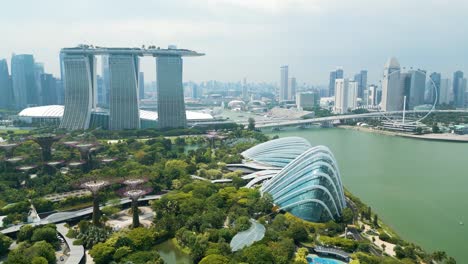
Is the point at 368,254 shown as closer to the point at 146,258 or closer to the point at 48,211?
the point at 146,258

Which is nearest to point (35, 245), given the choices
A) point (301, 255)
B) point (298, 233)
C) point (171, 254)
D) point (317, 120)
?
point (171, 254)

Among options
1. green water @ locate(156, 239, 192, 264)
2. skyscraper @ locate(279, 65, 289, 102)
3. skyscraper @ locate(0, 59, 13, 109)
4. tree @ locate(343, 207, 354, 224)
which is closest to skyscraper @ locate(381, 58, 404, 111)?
skyscraper @ locate(279, 65, 289, 102)

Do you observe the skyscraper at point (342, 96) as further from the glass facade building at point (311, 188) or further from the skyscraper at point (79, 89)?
the glass facade building at point (311, 188)

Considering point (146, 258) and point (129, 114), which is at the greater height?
point (129, 114)

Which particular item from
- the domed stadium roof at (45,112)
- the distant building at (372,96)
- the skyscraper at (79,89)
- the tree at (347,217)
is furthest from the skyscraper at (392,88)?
the tree at (347,217)

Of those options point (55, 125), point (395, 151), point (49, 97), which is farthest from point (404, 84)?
point (49, 97)
